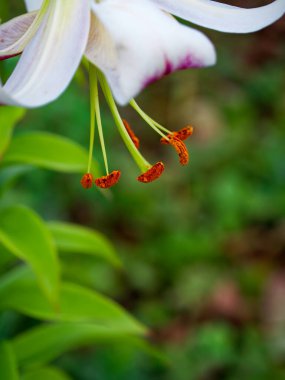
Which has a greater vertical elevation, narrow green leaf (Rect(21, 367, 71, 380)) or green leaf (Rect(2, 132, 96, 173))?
green leaf (Rect(2, 132, 96, 173))

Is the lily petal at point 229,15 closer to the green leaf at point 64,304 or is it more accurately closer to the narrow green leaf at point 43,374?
the green leaf at point 64,304

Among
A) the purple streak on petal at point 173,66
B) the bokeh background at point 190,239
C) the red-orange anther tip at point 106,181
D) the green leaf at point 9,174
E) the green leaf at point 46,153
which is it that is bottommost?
the bokeh background at point 190,239

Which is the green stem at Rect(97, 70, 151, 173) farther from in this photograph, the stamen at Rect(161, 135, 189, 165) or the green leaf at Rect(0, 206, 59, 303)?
the green leaf at Rect(0, 206, 59, 303)

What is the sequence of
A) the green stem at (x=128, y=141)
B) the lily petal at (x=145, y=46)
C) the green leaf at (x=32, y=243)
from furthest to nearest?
the green leaf at (x=32, y=243)
the green stem at (x=128, y=141)
the lily petal at (x=145, y=46)

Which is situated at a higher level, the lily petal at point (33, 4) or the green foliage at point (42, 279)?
the lily petal at point (33, 4)

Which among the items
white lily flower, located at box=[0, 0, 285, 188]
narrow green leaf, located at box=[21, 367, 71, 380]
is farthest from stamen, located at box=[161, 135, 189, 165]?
narrow green leaf, located at box=[21, 367, 71, 380]

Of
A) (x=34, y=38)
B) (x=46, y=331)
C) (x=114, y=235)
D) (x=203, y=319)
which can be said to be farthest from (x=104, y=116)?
(x=34, y=38)

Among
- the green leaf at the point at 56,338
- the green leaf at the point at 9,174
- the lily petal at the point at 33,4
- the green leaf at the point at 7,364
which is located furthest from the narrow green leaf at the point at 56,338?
the lily petal at the point at 33,4

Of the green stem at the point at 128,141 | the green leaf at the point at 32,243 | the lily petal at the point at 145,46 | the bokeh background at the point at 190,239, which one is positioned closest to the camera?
the lily petal at the point at 145,46
